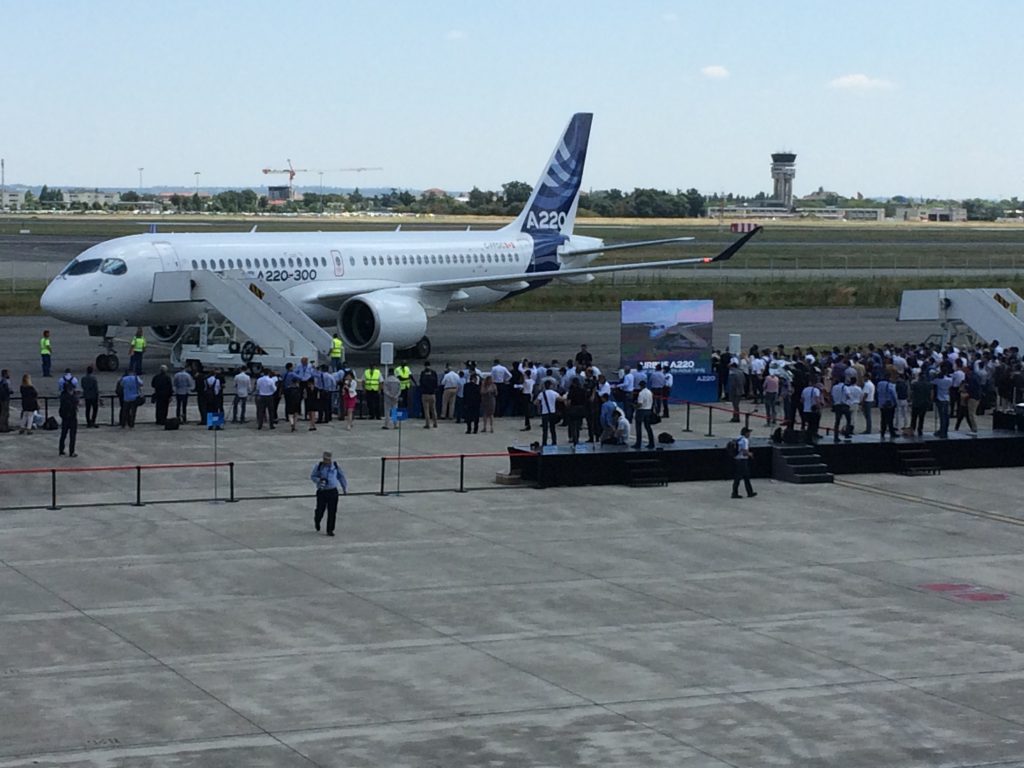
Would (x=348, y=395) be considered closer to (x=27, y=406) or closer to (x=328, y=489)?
(x=27, y=406)

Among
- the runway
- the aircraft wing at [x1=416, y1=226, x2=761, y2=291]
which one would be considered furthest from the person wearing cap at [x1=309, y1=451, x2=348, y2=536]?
the aircraft wing at [x1=416, y1=226, x2=761, y2=291]

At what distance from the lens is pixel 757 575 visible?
23562 millimetres

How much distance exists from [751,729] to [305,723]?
4.37m

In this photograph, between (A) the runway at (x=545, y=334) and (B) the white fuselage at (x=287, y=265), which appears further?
(A) the runway at (x=545, y=334)

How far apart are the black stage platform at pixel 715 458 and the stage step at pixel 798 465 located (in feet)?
0.52

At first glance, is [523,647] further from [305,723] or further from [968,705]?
[968,705]

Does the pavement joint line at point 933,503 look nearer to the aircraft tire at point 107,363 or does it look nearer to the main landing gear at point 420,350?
the main landing gear at point 420,350

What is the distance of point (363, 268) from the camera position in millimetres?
50562

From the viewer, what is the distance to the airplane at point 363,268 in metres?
45.1

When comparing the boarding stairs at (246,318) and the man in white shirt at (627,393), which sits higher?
the boarding stairs at (246,318)

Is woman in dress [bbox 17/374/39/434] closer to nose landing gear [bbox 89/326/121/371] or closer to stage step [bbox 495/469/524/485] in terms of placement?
nose landing gear [bbox 89/326/121/371]

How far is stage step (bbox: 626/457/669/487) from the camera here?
31031mm

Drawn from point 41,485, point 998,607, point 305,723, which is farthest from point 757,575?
point 41,485

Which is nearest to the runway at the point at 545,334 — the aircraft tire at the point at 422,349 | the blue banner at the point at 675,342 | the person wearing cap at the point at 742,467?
the aircraft tire at the point at 422,349
